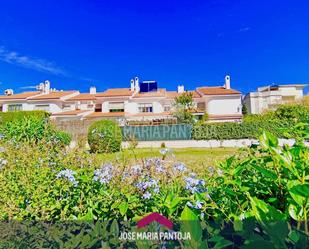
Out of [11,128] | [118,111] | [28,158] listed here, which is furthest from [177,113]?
[28,158]

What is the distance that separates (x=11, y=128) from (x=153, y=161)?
7.52m

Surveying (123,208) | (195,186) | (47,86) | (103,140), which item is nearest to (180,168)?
(195,186)

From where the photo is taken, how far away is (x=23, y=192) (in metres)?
2.14

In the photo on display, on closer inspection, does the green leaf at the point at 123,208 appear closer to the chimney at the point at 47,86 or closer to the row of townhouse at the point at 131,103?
the row of townhouse at the point at 131,103

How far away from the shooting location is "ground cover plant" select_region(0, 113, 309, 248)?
3.03ft

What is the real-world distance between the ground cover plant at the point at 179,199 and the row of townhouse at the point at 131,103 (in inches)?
1381

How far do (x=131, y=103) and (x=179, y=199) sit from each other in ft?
130

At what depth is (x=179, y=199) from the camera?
1.29 m

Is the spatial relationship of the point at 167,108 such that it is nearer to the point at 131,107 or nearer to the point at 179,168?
the point at 131,107

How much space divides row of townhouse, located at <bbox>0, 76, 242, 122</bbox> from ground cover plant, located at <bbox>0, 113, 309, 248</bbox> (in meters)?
35.1

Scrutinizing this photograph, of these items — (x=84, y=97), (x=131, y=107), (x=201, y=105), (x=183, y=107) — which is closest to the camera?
(x=183, y=107)

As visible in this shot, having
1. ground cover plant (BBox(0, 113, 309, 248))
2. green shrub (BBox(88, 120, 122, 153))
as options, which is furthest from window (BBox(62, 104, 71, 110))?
ground cover plant (BBox(0, 113, 309, 248))

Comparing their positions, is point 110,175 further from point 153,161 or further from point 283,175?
point 283,175

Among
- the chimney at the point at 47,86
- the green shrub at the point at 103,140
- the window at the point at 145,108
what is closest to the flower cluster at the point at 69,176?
the green shrub at the point at 103,140
